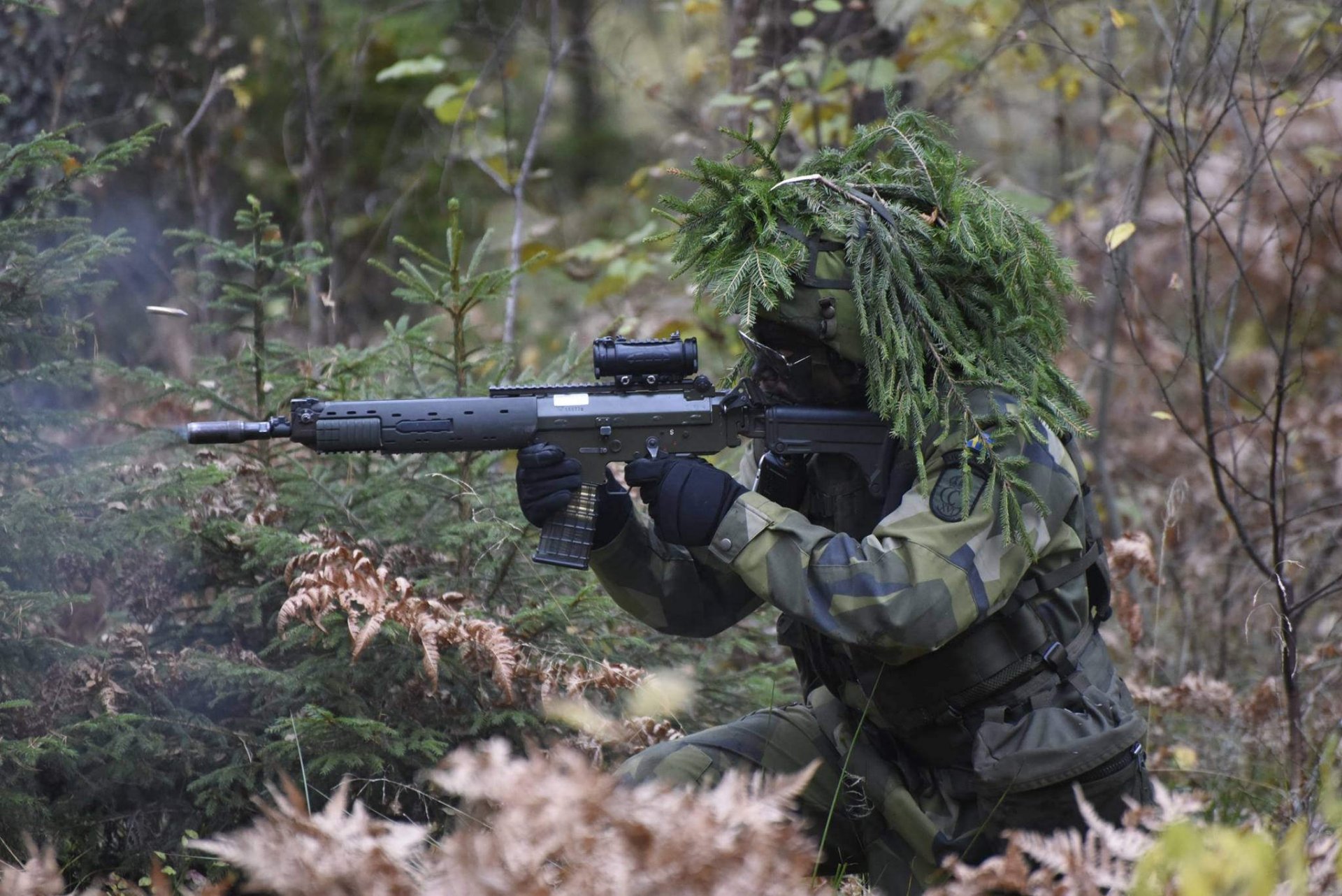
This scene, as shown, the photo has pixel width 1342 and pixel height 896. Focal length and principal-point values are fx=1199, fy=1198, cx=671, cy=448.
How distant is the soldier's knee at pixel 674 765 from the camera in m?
3.59

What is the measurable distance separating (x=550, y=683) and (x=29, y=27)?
15.7ft

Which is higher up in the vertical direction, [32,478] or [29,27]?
[29,27]

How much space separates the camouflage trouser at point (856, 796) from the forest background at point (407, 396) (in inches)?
15.0

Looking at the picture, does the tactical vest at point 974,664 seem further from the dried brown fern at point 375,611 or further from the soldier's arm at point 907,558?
the dried brown fern at point 375,611

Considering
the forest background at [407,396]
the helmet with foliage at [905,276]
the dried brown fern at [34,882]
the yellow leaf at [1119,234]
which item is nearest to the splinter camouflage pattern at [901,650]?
the helmet with foliage at [905,276]

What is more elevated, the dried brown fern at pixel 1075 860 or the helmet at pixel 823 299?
the helmet at pixel 823 299

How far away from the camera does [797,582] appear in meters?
3.18

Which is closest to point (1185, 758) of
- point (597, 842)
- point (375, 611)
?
point (375, 611)

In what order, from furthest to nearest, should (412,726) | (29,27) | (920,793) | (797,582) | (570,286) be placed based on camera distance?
(570,286)
(29,27)
(412,726)
(920,793)
(797,582)

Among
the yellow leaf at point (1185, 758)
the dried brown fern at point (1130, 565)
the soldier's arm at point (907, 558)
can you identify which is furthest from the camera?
the yellow leaf at point (1185, 758)

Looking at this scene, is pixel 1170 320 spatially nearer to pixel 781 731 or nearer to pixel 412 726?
pixel 781 731

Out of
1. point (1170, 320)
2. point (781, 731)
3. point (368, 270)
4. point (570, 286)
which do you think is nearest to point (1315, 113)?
point (1170, 320)

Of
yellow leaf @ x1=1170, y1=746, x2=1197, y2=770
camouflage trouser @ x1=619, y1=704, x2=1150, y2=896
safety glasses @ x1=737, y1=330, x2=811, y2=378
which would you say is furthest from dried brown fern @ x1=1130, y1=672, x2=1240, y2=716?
safety glasses @ x1=737, y1=330, x2=811, y2=378

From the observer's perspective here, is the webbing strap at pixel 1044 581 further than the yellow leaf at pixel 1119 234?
No
